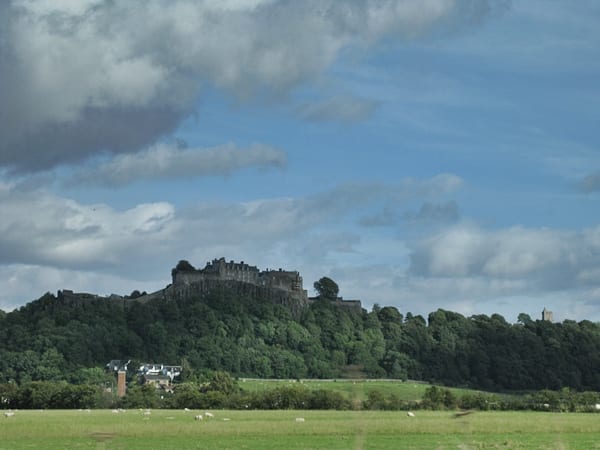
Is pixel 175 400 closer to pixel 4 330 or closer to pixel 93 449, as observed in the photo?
pixel 93 449

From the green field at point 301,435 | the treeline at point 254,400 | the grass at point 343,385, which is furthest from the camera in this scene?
the grass at point 343,385

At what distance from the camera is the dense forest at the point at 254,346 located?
575ft

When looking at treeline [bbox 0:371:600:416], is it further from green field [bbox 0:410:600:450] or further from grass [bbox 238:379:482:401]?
grass [bbox 238:379:482:401]

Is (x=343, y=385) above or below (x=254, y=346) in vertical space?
below

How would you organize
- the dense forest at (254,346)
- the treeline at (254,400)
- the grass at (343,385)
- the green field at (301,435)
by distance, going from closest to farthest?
the green field at (301,435) < the treeline at (254,400) < the grass at (343,385) < the dense forest at (254,346)

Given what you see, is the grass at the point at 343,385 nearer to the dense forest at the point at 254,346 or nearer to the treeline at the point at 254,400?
the dense forest at the point at 254,346

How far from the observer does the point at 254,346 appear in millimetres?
184000

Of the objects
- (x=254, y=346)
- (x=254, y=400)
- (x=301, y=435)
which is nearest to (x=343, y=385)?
(x=254, y=346)

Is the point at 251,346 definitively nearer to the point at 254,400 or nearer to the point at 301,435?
the point at 254,400

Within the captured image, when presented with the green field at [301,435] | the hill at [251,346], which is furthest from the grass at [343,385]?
the green field at [301,435]

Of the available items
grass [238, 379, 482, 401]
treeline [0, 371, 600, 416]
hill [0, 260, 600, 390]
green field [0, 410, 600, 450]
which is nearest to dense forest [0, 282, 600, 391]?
hill [0, 260, 600, 390]

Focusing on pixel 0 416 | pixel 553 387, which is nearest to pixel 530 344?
pixel 553 387

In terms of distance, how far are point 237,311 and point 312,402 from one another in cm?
10014

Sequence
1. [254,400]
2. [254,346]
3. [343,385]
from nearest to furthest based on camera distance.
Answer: [254,400] → [343,385] → [254,346]
